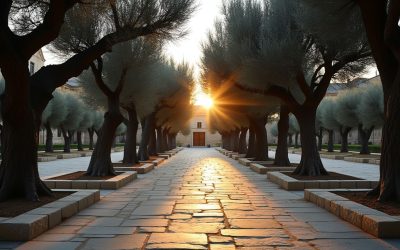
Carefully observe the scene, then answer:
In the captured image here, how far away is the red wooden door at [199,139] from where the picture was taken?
8650 centimetres

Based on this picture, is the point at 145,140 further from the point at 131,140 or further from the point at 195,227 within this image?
the point at 195,227

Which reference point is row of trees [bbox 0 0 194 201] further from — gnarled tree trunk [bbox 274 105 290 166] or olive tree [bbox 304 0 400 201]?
gnarled tree trunk [bbox 274 105 290 166]

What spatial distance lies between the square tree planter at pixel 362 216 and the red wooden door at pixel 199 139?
77775mm

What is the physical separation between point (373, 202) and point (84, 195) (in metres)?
5.17

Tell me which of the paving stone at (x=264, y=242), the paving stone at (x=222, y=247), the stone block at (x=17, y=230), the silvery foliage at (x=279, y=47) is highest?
the silvery foliage at (x=279, y=47)

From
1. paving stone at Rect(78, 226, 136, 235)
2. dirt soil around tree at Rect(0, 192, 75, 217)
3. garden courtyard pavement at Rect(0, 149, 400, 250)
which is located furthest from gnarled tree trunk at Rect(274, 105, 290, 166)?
paving stone at Rect(78, 226, 136, 235)

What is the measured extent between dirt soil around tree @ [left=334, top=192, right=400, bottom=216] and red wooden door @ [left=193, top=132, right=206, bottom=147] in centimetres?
7750

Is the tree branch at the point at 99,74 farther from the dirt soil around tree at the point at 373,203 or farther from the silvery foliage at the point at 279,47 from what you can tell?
the dirt soil around tree at the point at 373,203

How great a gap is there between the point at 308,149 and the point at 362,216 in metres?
7.70

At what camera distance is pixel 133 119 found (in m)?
19.8

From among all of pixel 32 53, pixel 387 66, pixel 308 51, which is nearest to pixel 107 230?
pixel 32 53

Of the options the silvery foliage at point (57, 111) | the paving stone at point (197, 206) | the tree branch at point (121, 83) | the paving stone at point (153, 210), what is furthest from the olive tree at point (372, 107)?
the paving stone at point (153, 210)

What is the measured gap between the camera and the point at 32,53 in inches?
310

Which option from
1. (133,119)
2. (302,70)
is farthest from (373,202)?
(133,119)
